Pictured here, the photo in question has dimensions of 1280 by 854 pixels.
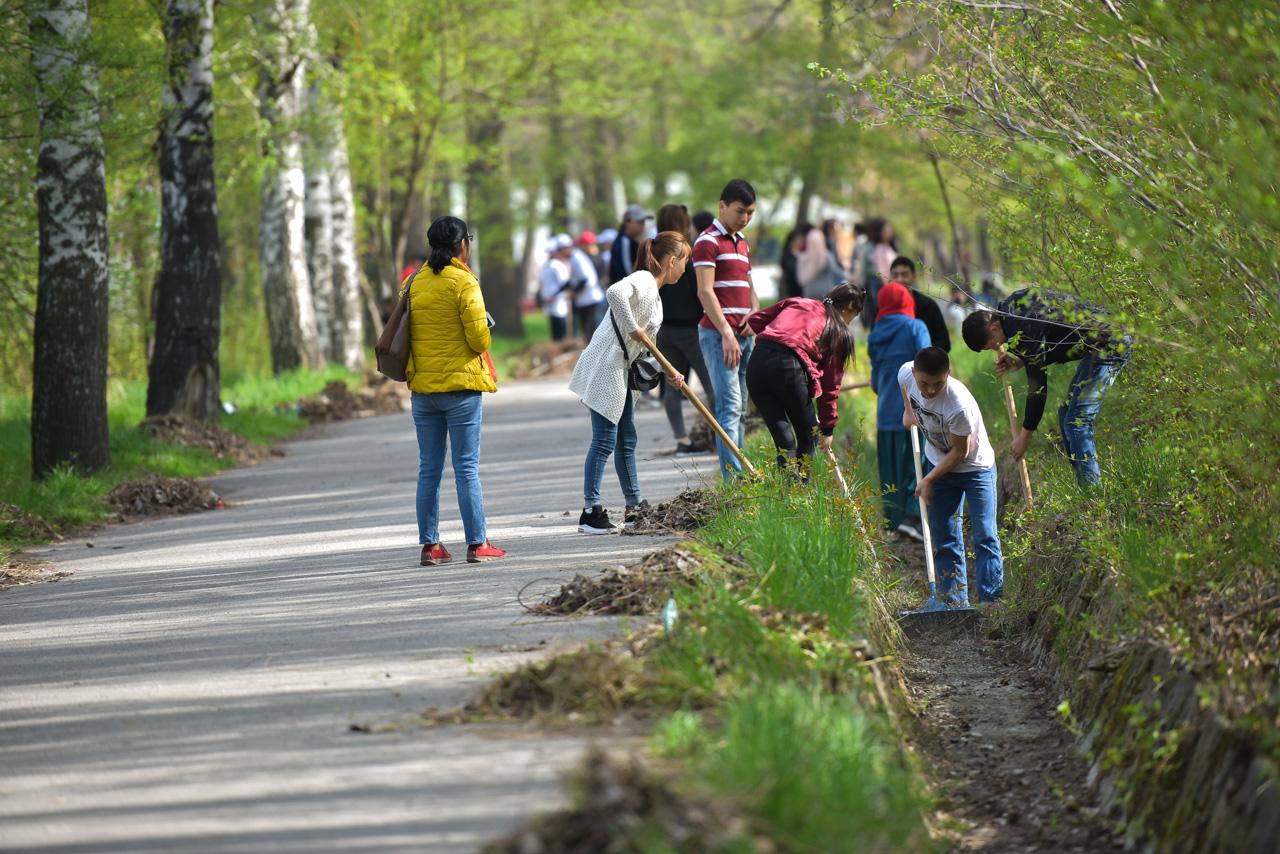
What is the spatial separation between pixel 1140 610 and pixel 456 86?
23.7m

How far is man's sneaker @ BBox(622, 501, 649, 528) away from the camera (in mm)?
10211

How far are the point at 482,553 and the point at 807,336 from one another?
2.41m

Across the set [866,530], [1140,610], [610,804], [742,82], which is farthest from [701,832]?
[742,82]

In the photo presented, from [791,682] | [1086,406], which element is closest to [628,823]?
[791,682]

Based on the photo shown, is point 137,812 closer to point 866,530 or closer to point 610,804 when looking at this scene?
point 610,804

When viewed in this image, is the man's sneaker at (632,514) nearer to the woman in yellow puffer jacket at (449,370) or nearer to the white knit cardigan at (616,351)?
the white knit cardigan at (616,351)

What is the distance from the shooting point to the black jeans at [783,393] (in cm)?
1023

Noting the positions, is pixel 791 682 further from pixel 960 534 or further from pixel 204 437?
pixel 204 437

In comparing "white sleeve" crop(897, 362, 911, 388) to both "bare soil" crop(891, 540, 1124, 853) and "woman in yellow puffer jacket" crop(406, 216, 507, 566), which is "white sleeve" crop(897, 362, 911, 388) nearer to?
"bare soil" crop(891, 540, 1124, 853)

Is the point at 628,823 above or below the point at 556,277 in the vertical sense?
below

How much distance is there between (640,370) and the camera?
10.1 meters

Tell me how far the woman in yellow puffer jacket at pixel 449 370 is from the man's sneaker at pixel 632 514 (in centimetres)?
107

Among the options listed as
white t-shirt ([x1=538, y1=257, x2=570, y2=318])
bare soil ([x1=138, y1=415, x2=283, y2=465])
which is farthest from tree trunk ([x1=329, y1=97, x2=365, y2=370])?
bare soil ([x1=138, y1=415, x2=283, y2=465])

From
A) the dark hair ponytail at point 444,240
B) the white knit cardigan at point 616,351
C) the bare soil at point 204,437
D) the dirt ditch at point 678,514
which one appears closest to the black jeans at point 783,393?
the dirt ditch at point 678,514
